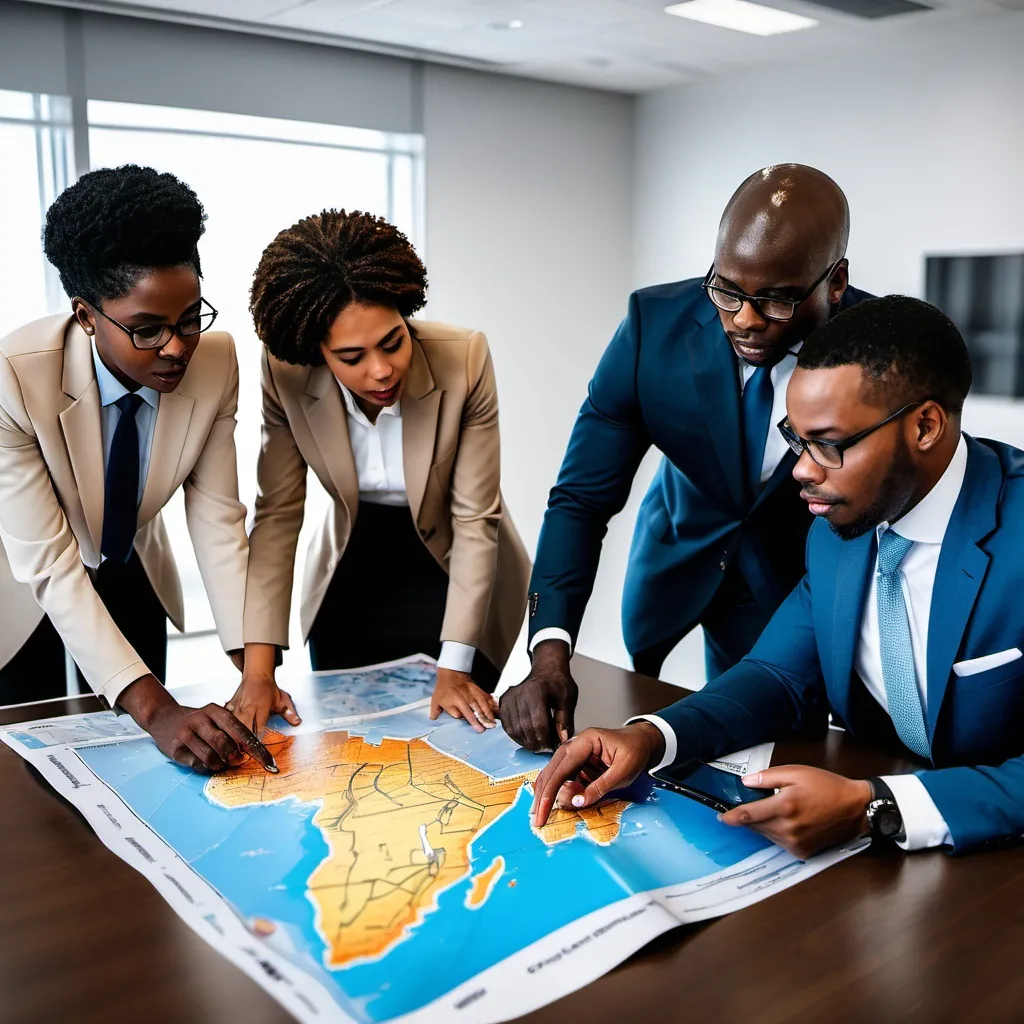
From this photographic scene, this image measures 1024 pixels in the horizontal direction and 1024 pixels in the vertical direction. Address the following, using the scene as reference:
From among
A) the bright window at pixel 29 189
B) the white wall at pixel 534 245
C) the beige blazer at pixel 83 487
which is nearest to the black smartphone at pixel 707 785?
the beige blazer at pixel 83 487

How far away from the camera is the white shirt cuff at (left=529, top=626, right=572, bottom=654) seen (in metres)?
2.04

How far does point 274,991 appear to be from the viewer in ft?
3.59

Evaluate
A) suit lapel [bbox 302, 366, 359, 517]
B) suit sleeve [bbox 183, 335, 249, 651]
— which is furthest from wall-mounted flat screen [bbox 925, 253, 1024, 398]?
suit sleeve [bbox 183, 335, 249, 651]

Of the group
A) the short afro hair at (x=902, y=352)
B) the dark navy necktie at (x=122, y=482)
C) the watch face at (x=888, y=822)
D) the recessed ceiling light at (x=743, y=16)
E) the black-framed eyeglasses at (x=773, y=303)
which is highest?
the recessed ceiling light at (x=743, y=16)

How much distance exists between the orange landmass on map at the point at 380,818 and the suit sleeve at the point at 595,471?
566mm

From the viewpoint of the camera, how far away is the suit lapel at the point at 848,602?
1.73m

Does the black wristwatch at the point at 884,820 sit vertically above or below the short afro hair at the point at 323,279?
below

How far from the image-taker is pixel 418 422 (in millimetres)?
2240

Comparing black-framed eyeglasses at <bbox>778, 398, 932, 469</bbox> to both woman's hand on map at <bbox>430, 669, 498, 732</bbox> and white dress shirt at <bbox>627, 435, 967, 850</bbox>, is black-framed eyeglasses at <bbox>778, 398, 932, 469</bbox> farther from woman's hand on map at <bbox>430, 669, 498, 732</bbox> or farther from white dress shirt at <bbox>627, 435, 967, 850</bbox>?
woman's hand on map at <bbox>430, 669, 498, 732</bbox>

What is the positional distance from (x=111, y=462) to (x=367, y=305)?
567mm

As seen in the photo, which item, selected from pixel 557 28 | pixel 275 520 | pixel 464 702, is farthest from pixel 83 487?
pixel 557 28

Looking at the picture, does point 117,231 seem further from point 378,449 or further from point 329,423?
point 378,449

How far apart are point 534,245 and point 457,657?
373 centimetres

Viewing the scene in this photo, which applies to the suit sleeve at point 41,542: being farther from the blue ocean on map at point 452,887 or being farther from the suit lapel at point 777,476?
the suit lapel at point 777,476
